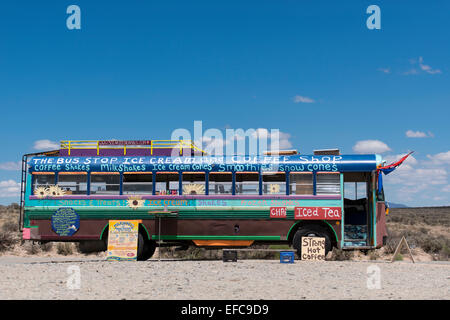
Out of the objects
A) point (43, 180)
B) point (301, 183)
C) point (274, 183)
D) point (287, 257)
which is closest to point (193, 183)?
point (274, 183)

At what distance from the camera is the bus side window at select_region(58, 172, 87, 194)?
16.0 m

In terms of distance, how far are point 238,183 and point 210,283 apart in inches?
211

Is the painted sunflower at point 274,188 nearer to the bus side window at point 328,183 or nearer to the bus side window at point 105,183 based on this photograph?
the bus side window at point 328,183

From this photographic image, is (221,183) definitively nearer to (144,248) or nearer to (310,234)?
(310,234)

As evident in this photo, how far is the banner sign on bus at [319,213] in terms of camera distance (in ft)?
49.7

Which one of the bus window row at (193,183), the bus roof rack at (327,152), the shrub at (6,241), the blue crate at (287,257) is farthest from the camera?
the shrub at (6,241)

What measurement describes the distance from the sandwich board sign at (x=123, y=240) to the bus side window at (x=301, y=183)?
455 cm

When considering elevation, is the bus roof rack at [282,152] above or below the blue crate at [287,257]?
above

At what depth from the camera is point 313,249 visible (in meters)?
14.9

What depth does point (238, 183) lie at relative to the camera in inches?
610

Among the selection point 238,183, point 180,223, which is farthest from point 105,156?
point 238,183

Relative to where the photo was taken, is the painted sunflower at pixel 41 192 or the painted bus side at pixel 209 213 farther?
the painted sunflower at pixel 41 192

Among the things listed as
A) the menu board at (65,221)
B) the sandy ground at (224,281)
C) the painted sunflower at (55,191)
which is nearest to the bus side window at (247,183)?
the sandy ground at (224,281)

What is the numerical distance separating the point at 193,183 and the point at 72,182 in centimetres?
365
